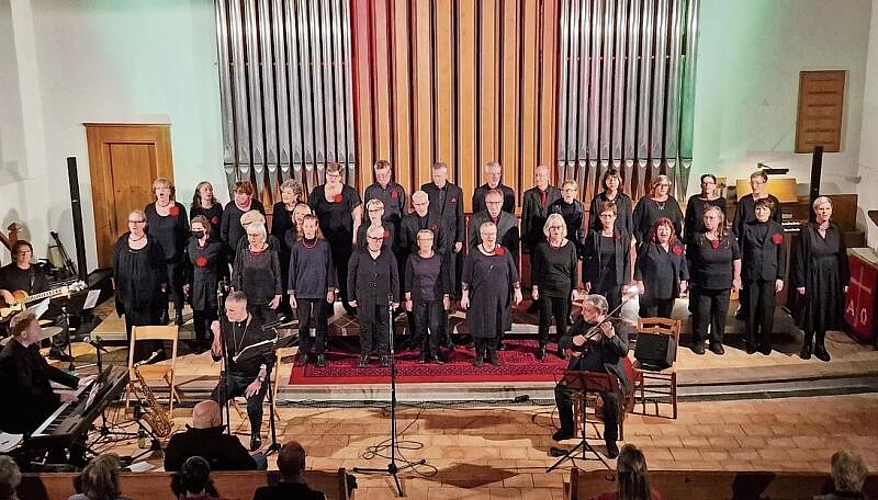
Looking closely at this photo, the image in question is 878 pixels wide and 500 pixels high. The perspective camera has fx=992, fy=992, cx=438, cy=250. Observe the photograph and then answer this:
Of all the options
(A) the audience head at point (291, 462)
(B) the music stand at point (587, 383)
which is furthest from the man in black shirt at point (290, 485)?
(B) the music stand at point (587, 383)

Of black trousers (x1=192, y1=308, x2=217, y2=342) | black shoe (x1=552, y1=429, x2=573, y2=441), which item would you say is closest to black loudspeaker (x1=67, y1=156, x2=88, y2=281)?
black trousers (x1=192, y1=308, x2=217, y2=342)

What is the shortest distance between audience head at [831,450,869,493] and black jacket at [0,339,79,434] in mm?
4885

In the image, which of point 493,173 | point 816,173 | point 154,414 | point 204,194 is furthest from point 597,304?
point 816,173

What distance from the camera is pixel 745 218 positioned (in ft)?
30.4

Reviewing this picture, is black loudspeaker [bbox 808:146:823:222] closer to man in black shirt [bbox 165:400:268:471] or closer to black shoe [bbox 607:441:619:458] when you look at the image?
black shoe [bbox 607:441:619:458]

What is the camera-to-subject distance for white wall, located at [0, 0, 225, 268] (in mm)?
10742

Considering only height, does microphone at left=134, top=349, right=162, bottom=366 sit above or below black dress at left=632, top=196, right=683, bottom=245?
below

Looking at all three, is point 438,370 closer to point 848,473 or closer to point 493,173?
point 493,173

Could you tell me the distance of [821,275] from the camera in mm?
8953

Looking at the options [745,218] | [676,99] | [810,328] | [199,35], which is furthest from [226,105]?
[810,328]

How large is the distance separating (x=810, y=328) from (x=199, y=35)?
6.95 metres

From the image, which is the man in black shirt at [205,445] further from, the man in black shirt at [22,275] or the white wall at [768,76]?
the white wall at [768,76]

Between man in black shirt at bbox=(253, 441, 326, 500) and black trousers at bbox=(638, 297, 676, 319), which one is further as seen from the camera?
black trousers at bbox=(638, 297, 676, 319)

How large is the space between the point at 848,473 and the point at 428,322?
4.60m
